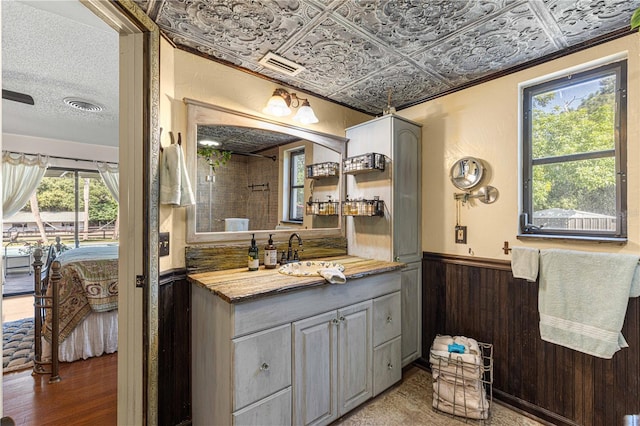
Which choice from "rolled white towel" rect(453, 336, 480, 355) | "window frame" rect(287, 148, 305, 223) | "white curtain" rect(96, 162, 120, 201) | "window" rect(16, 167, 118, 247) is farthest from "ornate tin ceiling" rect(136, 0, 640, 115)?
"window" rect(16, 167, 118, 247)

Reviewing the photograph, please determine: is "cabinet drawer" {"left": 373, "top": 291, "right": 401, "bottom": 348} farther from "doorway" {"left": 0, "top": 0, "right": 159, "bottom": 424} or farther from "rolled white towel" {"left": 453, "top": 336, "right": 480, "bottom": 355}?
"doorway" {"left": 0, "top": 0, "right": 159, "bottom": 424}

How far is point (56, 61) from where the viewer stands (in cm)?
220

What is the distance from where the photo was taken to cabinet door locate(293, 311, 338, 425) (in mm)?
1752

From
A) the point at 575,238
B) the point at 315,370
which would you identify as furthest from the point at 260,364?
the point at 575,238

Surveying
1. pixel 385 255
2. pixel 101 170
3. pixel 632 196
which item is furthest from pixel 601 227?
pixel 101 170

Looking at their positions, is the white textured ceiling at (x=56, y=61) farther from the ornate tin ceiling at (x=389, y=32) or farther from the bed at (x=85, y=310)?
the bed at (x=85, y=310)

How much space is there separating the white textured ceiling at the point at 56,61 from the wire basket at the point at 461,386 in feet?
9.92

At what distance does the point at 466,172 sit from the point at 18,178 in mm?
5446

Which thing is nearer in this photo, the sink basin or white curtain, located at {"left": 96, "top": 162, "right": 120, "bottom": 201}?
the sink basin

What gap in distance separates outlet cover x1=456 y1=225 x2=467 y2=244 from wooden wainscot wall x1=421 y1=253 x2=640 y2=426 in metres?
0.15

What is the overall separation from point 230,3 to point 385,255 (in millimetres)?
1968

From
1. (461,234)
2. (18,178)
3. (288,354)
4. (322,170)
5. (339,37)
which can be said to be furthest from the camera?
(18,178)

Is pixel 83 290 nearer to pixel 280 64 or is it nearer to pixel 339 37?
pixel 280 64

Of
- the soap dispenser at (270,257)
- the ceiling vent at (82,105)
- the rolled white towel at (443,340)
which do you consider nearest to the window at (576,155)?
the rolled white towel at (443,340)
